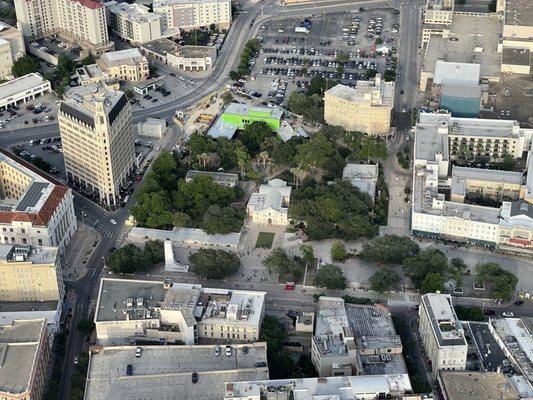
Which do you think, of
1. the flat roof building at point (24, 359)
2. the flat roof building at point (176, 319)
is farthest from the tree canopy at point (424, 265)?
the flat roof building at point (24, 359)

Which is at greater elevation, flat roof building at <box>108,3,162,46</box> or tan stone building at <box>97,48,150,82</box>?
flat roof building at <box>108,3,162,46</box>

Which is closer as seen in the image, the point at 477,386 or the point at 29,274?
the point at 477,386

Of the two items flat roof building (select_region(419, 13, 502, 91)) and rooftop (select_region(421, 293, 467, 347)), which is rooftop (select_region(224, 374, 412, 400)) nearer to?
rooftop (select_region(421, 293, 467, 347))

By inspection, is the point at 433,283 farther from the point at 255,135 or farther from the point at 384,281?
the point at 255,135

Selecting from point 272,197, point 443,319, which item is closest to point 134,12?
point 272,197

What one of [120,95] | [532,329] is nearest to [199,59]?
[120,95]

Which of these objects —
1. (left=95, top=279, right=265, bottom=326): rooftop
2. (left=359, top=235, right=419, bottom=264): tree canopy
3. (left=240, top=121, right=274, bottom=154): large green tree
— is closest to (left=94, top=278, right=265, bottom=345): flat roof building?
(left=95, top=279, right=265, bottom=326): rooftop

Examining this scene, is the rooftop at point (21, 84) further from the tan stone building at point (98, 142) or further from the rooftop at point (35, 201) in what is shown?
the rooftop at point (35, 201)
